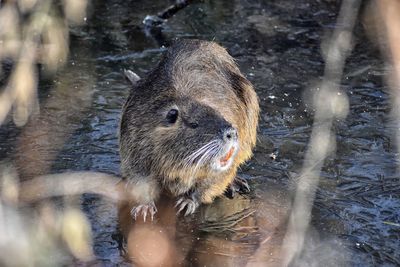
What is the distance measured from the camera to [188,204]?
13.1 feet

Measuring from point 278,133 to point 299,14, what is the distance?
7.82 ft

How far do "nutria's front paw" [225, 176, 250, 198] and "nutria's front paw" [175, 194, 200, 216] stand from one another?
0.24 m

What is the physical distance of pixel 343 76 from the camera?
18.4ft

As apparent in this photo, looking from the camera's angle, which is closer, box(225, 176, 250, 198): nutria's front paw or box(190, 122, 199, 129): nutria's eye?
box(190, 122, 199, 129): nutria's eye

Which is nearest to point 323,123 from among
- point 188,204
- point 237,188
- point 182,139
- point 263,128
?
point 263,128

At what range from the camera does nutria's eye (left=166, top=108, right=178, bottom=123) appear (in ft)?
12.6

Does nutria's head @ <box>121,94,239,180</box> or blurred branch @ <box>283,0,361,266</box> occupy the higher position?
nutria's head @ <box>121,94,239,180</box>

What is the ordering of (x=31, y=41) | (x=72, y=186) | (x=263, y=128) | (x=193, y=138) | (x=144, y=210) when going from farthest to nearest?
(x=31, y=41)
(x=263, y=128)
(x=72, y=186)
(x=144, y=210)
(x=193, y=138)

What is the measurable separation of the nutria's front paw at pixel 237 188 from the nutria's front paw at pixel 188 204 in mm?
240

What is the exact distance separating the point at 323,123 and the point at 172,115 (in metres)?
1.40

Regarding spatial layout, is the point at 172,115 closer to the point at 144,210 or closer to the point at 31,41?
the point at 144,210

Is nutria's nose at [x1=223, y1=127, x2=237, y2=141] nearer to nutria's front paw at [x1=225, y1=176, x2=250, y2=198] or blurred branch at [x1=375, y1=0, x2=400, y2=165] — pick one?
nutria's front paw at [x1=225, y1=176, x2=250, y2=198]

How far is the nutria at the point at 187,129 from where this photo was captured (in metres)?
3.73

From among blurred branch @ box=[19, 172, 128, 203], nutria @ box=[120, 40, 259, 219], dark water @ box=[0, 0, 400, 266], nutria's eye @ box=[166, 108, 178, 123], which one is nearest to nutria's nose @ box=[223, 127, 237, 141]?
nutria @ box=[120, 40, 259, 219]
